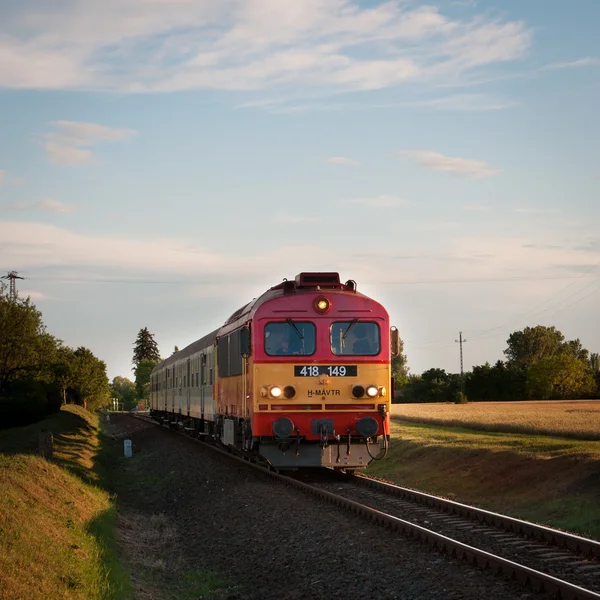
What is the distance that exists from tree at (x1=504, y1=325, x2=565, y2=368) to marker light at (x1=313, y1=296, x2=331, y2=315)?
135908mm

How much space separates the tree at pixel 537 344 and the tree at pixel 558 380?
50.2 metres

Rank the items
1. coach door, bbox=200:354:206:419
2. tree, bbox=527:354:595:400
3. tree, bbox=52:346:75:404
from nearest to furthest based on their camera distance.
Answer: coach door, bbox=200:354:206:419
tree, bbox=52:346:75:404
tree, bbox=527:354:595:400

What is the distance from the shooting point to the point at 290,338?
17141 millimetres

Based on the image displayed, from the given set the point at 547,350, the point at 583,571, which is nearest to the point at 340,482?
the point at 583,571

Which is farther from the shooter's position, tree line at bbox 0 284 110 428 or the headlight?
tree line at bbox 0 284 110 428

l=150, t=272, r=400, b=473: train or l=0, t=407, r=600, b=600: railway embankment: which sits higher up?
l=150, t=272, r=400, b=473: train

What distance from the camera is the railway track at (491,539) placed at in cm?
864

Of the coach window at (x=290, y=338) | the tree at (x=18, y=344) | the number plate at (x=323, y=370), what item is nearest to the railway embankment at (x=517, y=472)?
the number plate at (x=323, y=370)

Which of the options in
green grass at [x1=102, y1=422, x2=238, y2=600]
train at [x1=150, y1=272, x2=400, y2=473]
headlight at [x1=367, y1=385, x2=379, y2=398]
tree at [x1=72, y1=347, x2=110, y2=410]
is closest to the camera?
green grass at [x1=102, y1=422, x2=238, y2=600]

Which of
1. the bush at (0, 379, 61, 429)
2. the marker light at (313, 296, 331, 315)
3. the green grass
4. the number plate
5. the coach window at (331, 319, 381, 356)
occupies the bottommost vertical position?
the green grass

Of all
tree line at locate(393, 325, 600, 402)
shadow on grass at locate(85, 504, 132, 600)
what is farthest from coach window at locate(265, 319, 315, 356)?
tree line at locate(393, 325, 600, 402)

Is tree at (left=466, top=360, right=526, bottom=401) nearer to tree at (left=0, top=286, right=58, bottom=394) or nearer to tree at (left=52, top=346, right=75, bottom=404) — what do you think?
tree at (left=52, top=346, right=75, bottom=404)

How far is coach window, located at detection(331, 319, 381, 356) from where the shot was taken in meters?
17.2

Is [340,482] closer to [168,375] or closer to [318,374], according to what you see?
[318,374]
